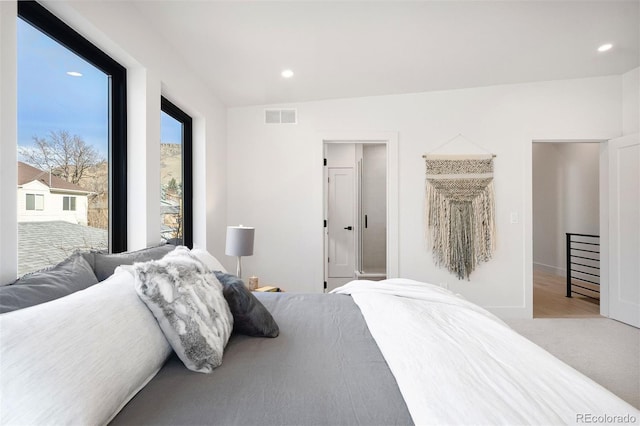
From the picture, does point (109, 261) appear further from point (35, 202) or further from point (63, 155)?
point (63, 155)

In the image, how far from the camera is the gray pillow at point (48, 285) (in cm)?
90

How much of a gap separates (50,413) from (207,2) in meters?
2.06

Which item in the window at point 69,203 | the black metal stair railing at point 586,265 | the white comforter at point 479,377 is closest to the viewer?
the white comforter at point 479,377

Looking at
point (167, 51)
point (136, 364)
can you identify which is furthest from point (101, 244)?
point (167, 51)

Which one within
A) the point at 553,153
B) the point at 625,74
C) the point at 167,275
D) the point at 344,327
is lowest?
the point at 344,327

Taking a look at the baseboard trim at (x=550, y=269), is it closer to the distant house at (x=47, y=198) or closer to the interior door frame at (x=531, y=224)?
the interior door frame at (x=531, y=224)

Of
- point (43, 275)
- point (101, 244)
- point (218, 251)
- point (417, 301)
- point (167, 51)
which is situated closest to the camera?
point (43, 275)

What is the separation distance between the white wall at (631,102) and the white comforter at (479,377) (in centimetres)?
354

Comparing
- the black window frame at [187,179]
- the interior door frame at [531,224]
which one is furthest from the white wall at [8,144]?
the interior door frame at [531,224]

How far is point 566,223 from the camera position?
5656mm

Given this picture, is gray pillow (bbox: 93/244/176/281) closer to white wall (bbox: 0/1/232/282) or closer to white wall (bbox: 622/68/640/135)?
white wall (bbox: 0/1/232/282)

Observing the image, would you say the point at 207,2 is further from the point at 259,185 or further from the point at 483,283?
the point at 483,283

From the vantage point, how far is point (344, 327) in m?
1.42

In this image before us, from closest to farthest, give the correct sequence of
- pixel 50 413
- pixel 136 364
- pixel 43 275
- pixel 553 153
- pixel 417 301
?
1. pixel 50 413
2. pixel 136 364
3. pixel 43 275
4. pixel 417 301
5. pixel 553 153
